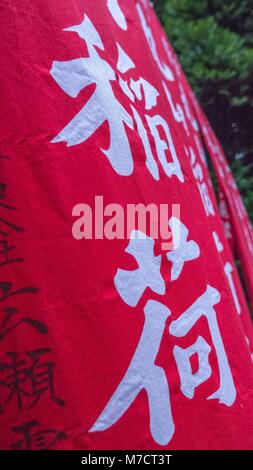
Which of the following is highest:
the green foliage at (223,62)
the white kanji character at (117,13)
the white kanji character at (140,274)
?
the green foliage at (223,62)

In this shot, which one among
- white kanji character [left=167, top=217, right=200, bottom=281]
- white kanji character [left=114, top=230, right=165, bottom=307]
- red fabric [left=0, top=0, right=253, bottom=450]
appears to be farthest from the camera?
white kanji character [left=167, top=217, right=200, bottom=281]

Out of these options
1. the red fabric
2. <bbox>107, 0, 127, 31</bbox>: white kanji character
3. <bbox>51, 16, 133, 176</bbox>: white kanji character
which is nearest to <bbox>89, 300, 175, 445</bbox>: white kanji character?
the red fabric

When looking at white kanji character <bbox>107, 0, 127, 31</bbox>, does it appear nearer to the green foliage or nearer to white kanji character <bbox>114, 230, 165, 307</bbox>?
white kanji character <bbox>114, 230, 165, 307</bbox>

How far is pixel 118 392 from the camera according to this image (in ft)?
3.96

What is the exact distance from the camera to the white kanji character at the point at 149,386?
3.93ft

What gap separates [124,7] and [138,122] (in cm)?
55

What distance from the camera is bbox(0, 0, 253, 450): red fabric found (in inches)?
45.4

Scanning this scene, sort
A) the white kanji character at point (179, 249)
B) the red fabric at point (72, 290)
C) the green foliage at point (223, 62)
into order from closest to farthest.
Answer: the red fabric at point (72, 290) < the white kanji character at point (179, 249) < the green foliage at point (223, 62)

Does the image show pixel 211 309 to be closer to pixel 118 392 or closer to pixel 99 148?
pixel 118 392

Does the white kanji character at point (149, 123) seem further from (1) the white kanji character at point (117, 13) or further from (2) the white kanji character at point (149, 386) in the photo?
(2) the white kanji character at point (149, 386)

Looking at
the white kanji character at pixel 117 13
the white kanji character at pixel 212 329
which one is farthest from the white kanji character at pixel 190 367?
the white kanji character at pixel 117 13

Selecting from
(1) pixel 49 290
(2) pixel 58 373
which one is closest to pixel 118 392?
(2) pixel 58 373

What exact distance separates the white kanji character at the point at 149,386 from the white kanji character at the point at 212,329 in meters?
0.07

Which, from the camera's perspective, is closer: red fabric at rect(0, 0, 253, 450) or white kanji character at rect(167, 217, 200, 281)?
red fabric at rect(0, 0, 253, 450)
